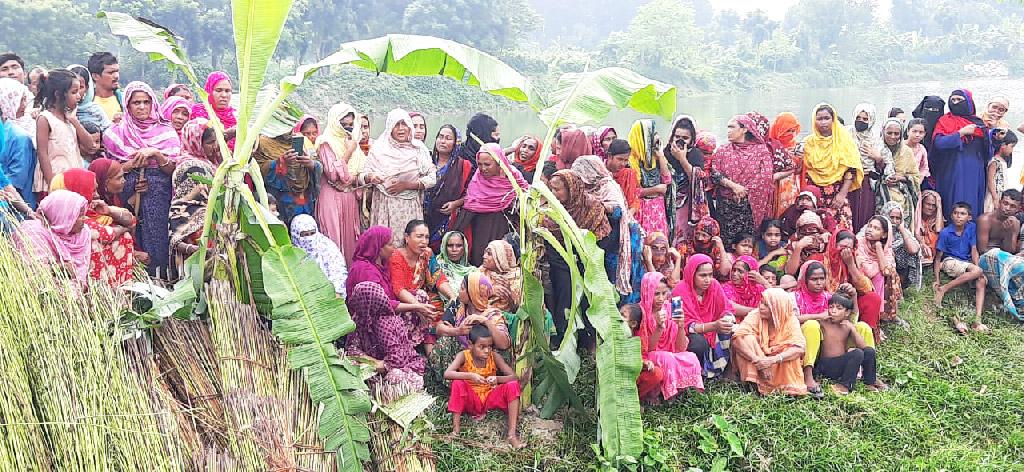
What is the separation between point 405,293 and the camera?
4320 mm

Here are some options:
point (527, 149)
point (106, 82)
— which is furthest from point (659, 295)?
point (106, 82)

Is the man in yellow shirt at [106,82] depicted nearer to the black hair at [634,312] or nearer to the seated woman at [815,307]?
the black hair at [634,312]

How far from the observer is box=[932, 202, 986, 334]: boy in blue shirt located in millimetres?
5711

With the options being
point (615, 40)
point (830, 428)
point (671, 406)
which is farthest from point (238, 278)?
point (615, 40)

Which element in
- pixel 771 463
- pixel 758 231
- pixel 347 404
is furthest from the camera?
pixel 758 231

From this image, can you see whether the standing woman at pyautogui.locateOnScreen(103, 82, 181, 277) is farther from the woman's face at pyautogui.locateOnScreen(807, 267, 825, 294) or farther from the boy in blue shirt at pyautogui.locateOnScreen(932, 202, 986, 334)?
the boy in blue shirt at pyautogui.locateOnScreen(932, 202, 986, 334)

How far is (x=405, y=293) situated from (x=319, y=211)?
3.12ft

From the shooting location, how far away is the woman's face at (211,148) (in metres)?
4.23

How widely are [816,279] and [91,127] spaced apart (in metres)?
4.03

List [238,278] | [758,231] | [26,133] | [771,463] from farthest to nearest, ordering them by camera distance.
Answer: [758,231] < [26,133] < [771,463] < [238,278]

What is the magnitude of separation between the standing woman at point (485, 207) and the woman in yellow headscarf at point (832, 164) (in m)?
2.09

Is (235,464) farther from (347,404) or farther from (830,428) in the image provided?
(830,428)

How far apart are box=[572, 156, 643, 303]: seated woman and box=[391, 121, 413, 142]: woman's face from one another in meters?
1.03

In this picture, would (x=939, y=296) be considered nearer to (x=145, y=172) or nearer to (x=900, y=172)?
(x=900, y=172)
